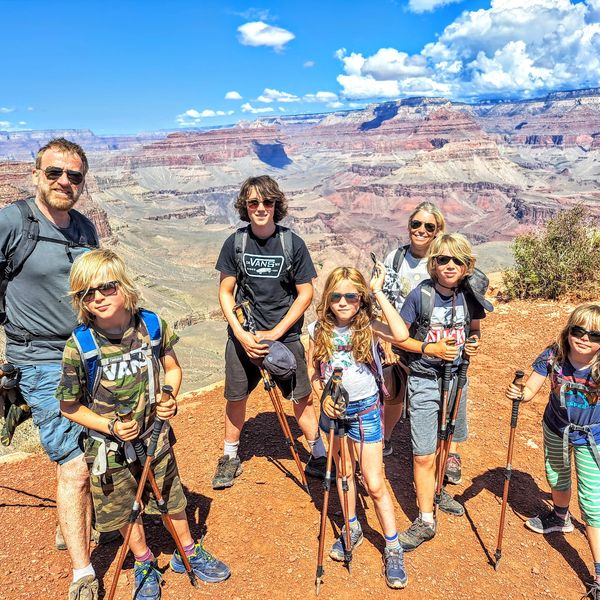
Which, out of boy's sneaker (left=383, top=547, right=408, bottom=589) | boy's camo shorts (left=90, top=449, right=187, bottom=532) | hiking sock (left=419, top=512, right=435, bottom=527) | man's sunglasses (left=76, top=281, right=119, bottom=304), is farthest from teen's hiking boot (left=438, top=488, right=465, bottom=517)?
man's sunglasses (left=76, top=281, right=119, bottom=304)

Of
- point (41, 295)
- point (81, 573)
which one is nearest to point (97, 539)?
point (81, 573)

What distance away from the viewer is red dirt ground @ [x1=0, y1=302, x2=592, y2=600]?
3.56m

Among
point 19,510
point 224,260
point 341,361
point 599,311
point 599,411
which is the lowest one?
point 19,510

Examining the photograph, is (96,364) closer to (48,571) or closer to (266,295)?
(266,295)

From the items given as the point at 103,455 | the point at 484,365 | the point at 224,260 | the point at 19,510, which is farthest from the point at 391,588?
the point at 484,365

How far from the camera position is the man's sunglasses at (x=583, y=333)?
11.1 ft

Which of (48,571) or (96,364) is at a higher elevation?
(96,364)

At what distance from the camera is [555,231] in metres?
12.1

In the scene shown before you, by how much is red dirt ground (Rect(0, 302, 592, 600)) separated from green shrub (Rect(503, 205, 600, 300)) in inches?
232

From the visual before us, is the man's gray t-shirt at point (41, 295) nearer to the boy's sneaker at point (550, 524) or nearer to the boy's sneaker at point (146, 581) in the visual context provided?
the boy's sneaker at point (146, 581)

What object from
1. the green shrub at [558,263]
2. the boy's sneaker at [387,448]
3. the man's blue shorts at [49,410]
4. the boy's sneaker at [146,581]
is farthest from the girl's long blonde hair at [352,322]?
the green shrub at [558,263]

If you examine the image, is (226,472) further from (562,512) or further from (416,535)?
(562,512)

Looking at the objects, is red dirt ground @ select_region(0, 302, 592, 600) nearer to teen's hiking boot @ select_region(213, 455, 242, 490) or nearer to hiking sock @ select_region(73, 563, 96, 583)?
teen's hiking boot @ select_region(213, 455, 242, 490)

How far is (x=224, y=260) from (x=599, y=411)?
11.2 ft
